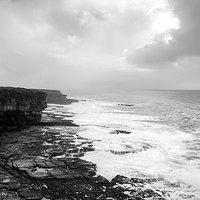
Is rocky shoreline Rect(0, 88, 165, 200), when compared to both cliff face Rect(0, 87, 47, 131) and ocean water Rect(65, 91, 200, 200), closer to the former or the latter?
ocean water Rect(65, 91, 200, 200)

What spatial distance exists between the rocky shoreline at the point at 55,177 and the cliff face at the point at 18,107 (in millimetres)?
6689

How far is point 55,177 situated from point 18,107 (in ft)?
59.6

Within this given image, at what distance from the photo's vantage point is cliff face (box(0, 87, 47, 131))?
102ft

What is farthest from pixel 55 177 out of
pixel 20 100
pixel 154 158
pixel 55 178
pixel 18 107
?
pixel 20 100

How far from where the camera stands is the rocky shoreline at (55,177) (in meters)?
14.7

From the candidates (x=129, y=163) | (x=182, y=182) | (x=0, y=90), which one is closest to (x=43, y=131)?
(x=0, y=90)

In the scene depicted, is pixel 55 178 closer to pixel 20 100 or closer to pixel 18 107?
pixel 18 107

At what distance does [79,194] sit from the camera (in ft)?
48.4

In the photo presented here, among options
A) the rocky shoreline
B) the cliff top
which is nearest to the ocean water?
the rocky shoreline

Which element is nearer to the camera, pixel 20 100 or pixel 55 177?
pixel 55 177

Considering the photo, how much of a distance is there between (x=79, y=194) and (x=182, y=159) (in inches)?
470

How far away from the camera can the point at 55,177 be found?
1681 cm

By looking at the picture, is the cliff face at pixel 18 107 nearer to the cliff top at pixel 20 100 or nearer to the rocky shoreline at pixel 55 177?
the cliff top at pixel 20 100

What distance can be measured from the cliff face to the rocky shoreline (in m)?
6.69
